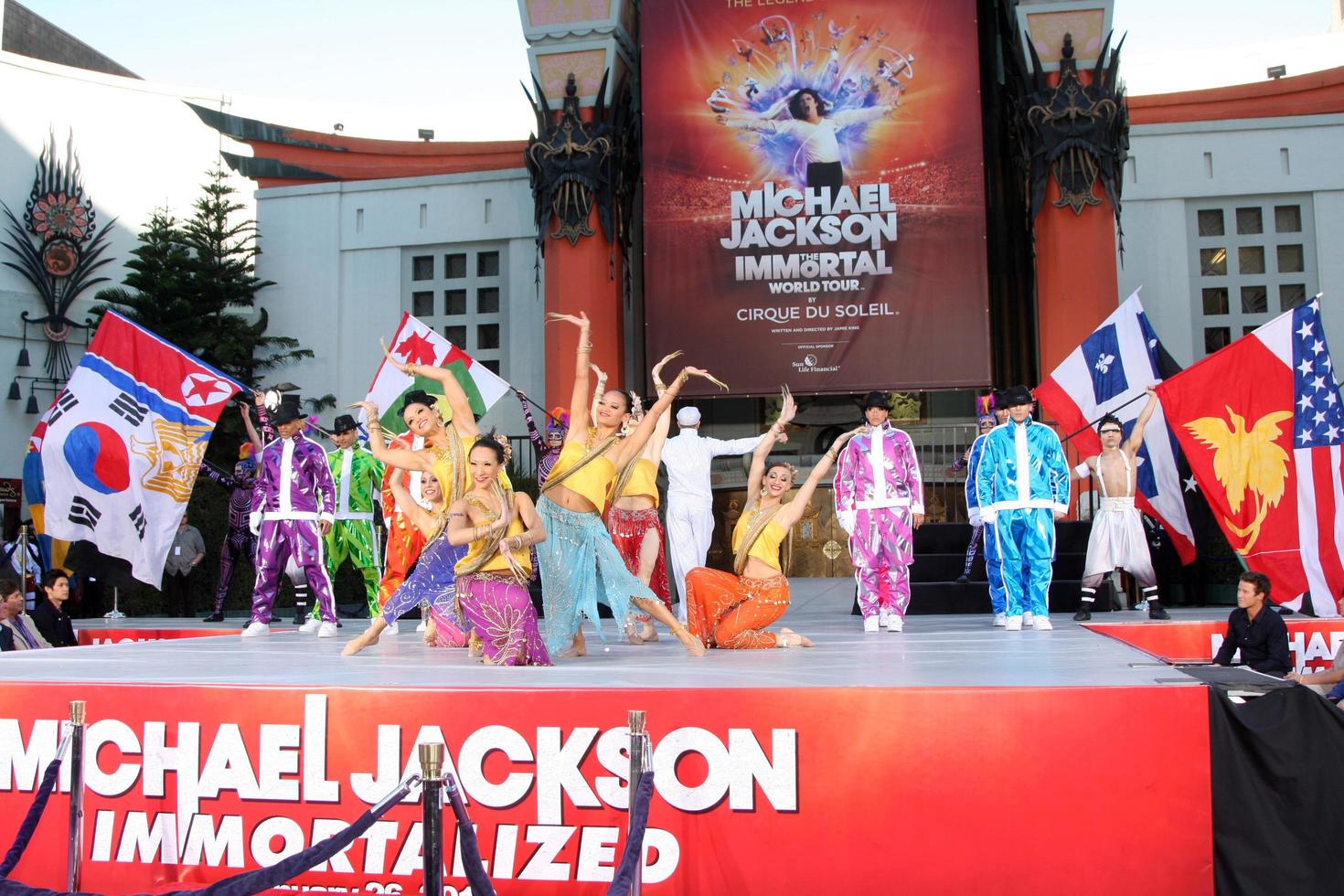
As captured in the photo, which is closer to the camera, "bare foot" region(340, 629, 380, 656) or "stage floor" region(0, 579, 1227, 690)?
"stage floor" region(0, 579, 1227, 690)

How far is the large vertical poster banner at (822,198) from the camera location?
12953mm

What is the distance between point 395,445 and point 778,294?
21.0 feet

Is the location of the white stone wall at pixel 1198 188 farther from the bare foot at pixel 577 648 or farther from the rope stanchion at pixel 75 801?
the rope stanchion at pixel 75 801

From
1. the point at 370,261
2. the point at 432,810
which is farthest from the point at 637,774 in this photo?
the point at 370,261

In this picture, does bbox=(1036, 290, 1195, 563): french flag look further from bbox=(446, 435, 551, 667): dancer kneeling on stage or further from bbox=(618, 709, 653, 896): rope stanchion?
bbox=(618, 709, 653, 896): rope stanchion

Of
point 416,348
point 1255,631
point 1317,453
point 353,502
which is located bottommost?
point 1255,631

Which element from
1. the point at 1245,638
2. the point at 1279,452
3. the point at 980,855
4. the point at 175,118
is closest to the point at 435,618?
the point at 980,855

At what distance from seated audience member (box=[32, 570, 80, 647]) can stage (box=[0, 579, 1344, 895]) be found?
376cm

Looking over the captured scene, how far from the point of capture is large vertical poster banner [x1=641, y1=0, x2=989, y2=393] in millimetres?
12953

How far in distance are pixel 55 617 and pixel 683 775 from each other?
19.2ft

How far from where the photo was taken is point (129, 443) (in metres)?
8.78

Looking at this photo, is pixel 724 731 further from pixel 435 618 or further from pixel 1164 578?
pixel 1164 578

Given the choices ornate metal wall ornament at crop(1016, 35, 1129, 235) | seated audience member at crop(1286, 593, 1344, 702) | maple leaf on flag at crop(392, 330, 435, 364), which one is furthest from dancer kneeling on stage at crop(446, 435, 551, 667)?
ornate metal wall ornament at crop(1016, 35, 1129, 235)

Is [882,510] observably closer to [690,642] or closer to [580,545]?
[690,642]
